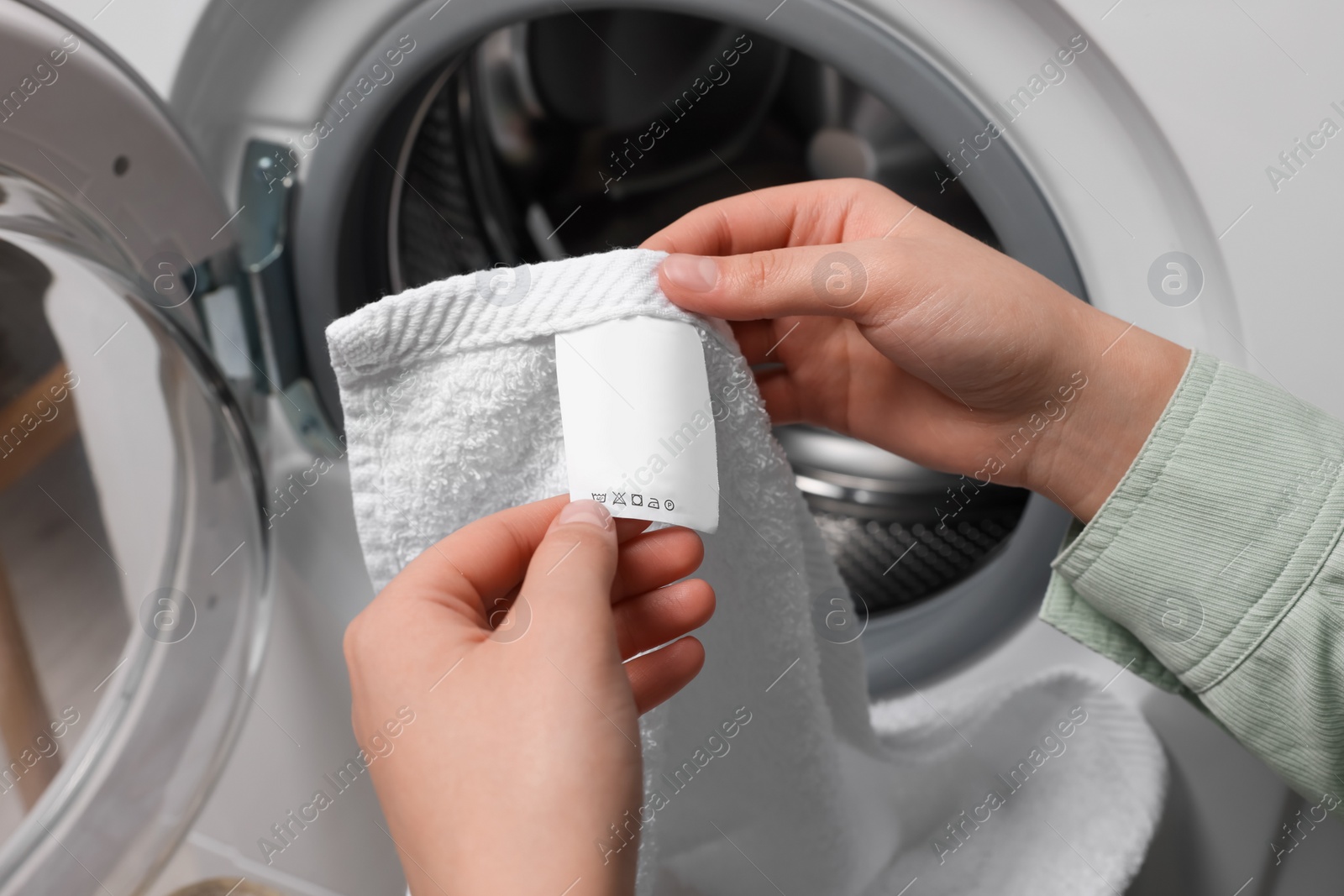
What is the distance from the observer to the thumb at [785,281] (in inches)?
15.5

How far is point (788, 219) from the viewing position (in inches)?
20.1

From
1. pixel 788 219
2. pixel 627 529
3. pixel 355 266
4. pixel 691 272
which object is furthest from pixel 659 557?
pixel 355 266

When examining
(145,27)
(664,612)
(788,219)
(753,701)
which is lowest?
(753,701)

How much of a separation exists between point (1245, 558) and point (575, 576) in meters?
0.32

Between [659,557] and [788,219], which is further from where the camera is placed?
[788,219]

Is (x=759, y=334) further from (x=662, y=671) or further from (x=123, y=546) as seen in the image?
A: (x=123, y=546)

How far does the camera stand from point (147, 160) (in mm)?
486

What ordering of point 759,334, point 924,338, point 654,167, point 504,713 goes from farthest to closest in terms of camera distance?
point 654,167 → point 759,334 → point 924,338 → point 504,713

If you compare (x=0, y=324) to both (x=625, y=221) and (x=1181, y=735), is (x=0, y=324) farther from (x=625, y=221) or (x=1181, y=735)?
(x=1181, y=735)

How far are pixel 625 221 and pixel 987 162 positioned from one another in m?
0.38

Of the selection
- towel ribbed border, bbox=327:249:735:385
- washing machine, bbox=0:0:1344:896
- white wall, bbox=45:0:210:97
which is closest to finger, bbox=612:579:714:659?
towel ribbed border, bbox=327:249:735:385

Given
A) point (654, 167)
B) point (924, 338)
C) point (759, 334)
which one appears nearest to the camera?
point (924, 338)

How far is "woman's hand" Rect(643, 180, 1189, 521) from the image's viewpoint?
41cm

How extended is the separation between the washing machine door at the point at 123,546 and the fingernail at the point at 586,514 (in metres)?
0.32
